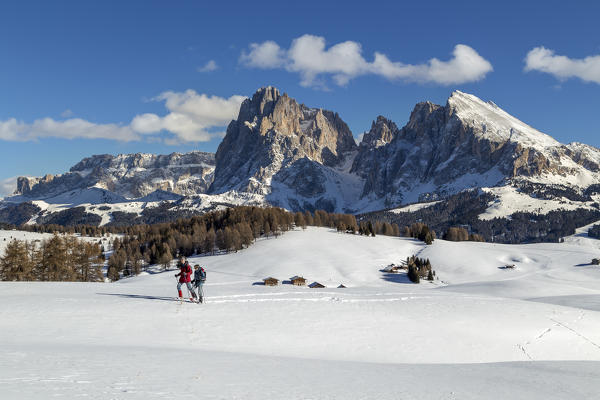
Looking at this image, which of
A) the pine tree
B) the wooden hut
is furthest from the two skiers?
the wooden hut

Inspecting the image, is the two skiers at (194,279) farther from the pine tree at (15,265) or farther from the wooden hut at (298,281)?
the wooden hut at (298,281)

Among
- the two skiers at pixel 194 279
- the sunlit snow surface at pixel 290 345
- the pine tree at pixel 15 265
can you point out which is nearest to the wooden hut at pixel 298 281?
the pine tree at pixel 15 265

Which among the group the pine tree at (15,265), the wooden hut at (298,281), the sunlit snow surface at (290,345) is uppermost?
the pine tree at (15,265)

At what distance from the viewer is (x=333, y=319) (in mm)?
27188

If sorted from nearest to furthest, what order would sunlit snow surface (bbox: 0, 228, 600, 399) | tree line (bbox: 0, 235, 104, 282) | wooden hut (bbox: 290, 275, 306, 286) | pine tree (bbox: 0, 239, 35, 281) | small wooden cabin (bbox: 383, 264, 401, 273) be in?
sunlit snow surface (bbox: 0, 228, 600, 399) < pine tree (bbox: 0, 239, 35, 281) < tree line (bbox: 0, 235, 104, 282) < wooden hut (bbox: 290, 275, 306, 286) < small wooden cabin (bbox: 383, 264, 401, 273)

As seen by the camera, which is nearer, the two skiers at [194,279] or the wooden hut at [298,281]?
the two skiers at [194,279]

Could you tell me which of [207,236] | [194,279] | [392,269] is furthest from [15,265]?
[392,269]

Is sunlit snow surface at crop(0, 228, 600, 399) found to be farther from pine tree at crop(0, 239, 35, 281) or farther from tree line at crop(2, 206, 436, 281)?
tree line at crop(2, 206, 436, 281)

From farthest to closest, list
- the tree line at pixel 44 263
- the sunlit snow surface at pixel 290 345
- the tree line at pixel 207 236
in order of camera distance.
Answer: the tree line at pixel 207 236 → the tree line at pixel 44 263 → the sunlit snow surface at pixel 290 345

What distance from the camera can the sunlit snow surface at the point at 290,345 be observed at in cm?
1356

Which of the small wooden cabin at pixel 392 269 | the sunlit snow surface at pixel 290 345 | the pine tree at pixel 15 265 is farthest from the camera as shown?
the small wooden cabin at pixel 392 269

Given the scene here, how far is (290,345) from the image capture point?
73.4 ft

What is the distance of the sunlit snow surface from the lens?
44.5 ft

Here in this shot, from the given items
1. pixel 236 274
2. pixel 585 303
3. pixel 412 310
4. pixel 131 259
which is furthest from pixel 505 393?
pixel 131 259
